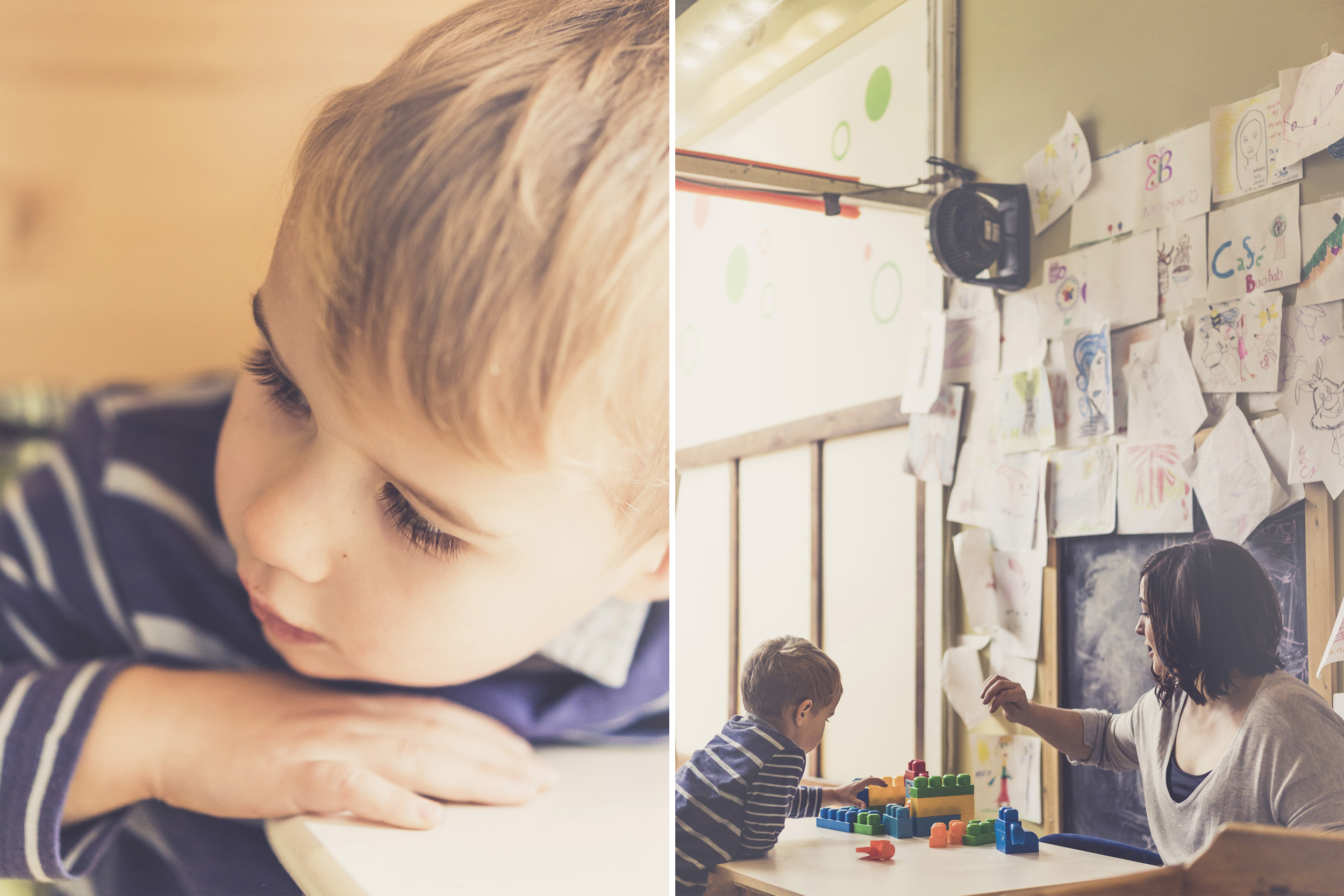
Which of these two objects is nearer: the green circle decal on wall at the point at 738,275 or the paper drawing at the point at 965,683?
the paper drawing at the point at 965,683

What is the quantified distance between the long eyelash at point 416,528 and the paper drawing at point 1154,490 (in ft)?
3.25

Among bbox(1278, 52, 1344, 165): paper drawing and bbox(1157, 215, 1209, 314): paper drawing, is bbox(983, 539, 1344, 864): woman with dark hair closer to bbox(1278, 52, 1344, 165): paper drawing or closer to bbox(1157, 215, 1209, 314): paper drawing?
bbox(1157, 215, 1209, 314): paper drawing

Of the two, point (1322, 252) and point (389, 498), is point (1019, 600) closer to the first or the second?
point (1322, 252)

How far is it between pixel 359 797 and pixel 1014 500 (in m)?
1.07

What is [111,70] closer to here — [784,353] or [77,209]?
[77,209]

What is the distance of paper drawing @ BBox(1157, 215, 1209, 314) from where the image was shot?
3.95 ft

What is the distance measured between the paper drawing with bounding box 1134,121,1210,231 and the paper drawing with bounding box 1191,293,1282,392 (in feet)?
0.47

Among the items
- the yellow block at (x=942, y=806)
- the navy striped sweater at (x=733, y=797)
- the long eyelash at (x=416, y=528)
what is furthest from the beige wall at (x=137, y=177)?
the yellow block at (x=942, y=806)

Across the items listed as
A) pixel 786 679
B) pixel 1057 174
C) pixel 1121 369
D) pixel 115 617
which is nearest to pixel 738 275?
pixel 1057 174

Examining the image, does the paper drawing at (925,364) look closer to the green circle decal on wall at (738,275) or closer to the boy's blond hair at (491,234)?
the green circle decal on wall at (738,275)

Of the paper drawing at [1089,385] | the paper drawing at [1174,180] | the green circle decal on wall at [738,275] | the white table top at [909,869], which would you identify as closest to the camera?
the white table top at [909,869]

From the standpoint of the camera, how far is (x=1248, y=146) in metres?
1.15

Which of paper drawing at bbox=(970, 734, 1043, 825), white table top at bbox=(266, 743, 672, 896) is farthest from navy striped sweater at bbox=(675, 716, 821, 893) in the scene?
paper drawing at bbox=(970, 734, 1043, 825)

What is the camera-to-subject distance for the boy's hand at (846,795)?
125cm
